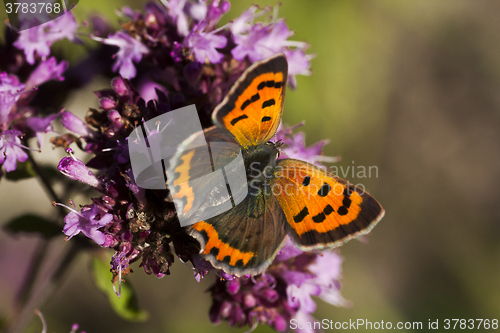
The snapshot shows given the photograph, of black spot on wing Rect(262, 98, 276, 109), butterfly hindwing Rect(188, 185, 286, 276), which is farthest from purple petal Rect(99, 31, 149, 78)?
butterfly hindwing Rect(188, 185, 286, 276)

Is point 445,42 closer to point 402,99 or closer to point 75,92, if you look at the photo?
point 402,99

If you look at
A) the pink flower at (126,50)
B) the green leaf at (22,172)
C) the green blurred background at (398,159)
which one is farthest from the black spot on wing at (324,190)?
the green blurred background at (398,159)

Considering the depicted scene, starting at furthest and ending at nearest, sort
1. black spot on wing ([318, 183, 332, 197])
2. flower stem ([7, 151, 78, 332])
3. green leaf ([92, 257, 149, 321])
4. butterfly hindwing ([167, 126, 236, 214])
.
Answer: flower stem ([7, 151, 78, 332]) → green leaf ([92, 257, 149, 321]) → black spot on wing ([318, 183, 332, 197]) → butterfly hindwing ([167, 126, 236, 214])

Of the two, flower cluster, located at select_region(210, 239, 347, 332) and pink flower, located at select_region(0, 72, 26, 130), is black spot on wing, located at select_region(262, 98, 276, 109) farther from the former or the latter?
pink flower, located at select_region(0, 72, 26, 130)

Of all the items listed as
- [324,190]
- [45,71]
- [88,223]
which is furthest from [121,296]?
[324,190]

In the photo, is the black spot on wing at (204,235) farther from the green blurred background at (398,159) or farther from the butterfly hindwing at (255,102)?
the green blurred background at (398,159)

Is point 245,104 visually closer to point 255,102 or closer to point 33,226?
point 255,102
